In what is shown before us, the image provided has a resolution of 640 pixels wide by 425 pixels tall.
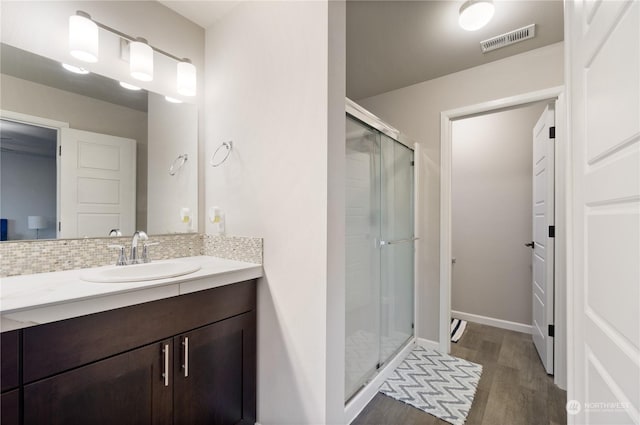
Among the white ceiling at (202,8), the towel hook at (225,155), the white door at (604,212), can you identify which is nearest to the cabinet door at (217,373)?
the towel hook at (225,155)

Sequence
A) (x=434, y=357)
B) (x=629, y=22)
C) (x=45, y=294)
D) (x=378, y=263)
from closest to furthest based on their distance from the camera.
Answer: (x=629, y=22), (x=45, y=294), (x=378, y=263), (x=434, y=357)

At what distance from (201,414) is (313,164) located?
1274 mm

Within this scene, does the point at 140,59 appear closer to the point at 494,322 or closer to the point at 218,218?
the point at 218,218

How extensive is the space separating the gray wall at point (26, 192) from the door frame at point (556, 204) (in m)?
2.70

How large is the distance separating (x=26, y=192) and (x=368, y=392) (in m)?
2.19

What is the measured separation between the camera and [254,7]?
1.66 meters

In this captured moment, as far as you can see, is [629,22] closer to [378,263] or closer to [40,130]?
[378,263]

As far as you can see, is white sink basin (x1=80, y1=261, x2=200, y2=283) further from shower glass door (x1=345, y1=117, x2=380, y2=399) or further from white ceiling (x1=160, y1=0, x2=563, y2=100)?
white ceiling (x1=160, y1=0, x2=563, y2=100)

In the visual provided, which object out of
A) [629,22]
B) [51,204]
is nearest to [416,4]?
[629,22]

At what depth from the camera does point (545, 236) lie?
2195 mm

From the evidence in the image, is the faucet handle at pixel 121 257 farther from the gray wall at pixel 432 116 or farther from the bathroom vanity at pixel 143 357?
the gray wall at pixel 432 116

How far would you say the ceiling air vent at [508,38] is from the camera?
1.94 m

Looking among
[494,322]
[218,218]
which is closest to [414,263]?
[494,322]

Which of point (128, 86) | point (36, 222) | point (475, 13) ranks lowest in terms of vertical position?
point (36, 222)
